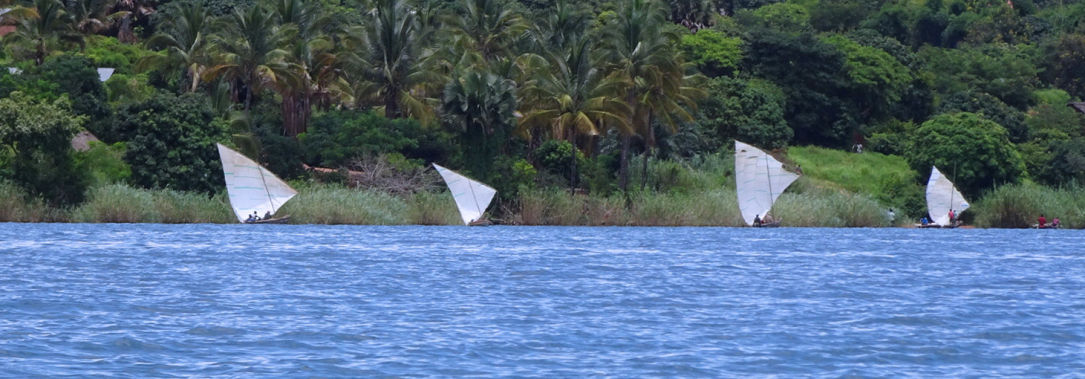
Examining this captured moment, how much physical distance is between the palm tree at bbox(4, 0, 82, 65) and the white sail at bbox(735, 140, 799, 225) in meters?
37.3

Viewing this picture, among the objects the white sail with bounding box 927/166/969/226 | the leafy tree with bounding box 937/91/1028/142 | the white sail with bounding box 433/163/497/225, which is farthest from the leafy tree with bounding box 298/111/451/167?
the leafy tree with bounding box 937/91/1028/142

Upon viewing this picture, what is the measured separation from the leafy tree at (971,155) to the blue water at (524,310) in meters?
30.7

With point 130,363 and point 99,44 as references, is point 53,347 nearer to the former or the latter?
point 130,363

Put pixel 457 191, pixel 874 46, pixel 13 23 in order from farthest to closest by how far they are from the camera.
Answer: pixel 874 46 → pixel 13 23 → pixel 457 191

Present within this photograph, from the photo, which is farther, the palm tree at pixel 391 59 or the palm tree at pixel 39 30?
the palm tree at pixel 39 30

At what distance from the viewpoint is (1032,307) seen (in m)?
27.7

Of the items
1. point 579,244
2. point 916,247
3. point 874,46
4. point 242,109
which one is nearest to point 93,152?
point 242,109

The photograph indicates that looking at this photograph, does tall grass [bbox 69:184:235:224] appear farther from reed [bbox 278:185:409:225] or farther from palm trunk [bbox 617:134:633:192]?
palm trunk [bbox 617:134:633:192]

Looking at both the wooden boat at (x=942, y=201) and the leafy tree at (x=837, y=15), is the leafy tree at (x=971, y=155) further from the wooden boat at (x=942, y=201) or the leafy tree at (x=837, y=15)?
the leafy tree at (x=837, y=15)

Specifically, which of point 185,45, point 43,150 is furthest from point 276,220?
point 185,45

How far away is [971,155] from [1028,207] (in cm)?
923

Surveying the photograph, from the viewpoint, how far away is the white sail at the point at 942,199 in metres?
72.3

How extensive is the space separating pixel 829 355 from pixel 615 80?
51042 millimetres

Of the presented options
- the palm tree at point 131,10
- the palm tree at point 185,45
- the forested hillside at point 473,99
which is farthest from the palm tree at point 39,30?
the palm tree at point 185,45
